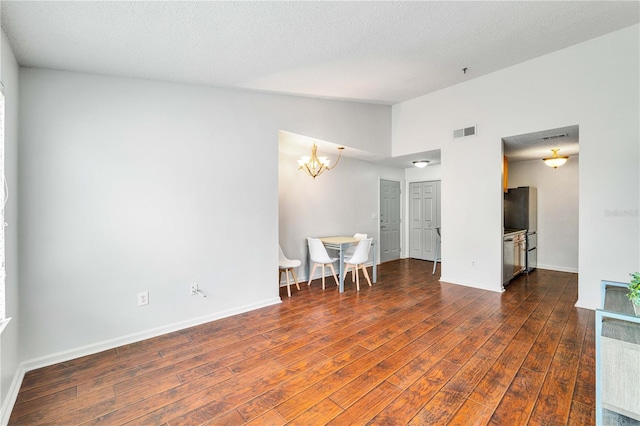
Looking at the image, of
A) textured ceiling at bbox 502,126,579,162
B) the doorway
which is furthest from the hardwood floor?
the doorway

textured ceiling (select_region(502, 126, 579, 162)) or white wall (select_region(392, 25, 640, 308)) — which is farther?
textured ceiling (select_region(502, 126, 579, 162))

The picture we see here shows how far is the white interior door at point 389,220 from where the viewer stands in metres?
6.32

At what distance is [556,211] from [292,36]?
594cm

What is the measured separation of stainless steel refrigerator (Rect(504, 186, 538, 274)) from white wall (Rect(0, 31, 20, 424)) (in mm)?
6848

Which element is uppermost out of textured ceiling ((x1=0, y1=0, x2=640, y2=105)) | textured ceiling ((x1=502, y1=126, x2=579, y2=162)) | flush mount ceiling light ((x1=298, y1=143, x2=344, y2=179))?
textured ceiling ((x1=0, y1=0, x2=640, y2=105))

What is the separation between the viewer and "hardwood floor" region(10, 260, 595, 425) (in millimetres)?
1701

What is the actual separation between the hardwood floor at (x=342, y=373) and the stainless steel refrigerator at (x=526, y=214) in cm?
247

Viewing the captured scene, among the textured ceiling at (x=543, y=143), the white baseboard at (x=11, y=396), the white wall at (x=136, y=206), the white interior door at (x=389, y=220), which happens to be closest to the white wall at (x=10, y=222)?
the white baseboard at (x=11, y=396)

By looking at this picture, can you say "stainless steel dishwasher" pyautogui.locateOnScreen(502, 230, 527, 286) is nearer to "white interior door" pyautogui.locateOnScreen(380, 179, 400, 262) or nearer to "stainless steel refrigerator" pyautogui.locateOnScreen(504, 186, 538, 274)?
"stainless steel refrigerator" pyautogui.locateOnScreen(504, 186, 538, 274)

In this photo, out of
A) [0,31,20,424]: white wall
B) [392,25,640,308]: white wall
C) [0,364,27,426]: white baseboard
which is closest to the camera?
[0,364,27,426]: white baseboard

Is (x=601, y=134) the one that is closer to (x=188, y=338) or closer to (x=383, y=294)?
(x=383, y=294)

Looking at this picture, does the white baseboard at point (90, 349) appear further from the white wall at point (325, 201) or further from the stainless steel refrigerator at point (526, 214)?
the stainless steel refrigerator at point (526, 214)

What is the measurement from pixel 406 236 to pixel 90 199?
6170mm

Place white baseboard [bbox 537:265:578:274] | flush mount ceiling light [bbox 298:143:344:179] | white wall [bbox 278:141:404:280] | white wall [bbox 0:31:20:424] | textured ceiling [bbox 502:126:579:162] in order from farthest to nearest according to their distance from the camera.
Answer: white baseboard [bbox 537:265:578:274] < white wall [bbox 278:141:404:280] < flush mount ceiling light [bbox 298:143:344:179] < textured ceiling [bbox 502:126:579:162] < white wall [bbox 0:31:20:424]
